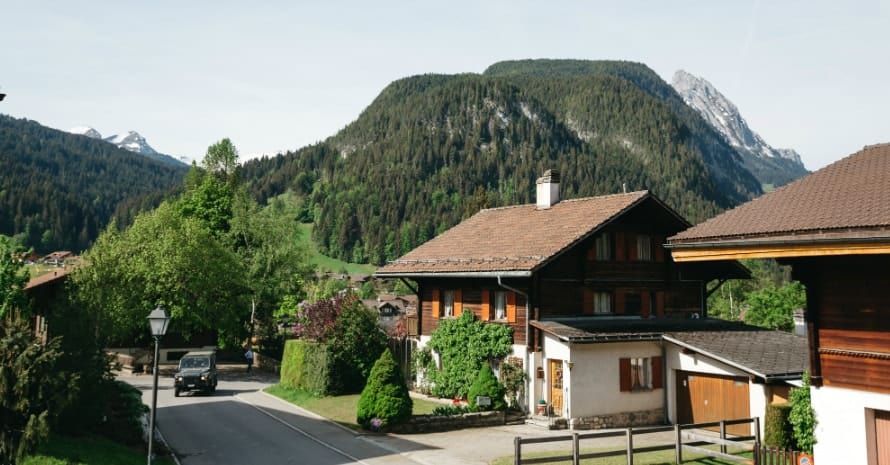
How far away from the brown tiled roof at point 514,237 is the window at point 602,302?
10.9 ft

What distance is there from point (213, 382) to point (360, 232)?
5751 inches

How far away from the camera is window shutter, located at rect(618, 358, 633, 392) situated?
27.5 meters

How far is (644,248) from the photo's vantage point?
32094mm

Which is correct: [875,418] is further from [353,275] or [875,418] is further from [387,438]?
[353,275]

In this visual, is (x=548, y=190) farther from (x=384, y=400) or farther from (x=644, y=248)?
(x=384, y=400)

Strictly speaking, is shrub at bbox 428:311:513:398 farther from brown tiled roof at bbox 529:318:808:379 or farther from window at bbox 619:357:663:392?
window at bbox 619:357:663:392

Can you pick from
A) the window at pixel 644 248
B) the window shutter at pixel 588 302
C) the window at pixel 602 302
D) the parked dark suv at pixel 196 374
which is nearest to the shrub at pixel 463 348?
the window shutter at pixel 588 302

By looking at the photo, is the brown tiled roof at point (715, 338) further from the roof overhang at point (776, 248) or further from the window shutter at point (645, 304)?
the roof overhang at point (776, 248)

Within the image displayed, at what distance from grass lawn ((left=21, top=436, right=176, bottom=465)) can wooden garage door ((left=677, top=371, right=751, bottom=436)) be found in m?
19.0

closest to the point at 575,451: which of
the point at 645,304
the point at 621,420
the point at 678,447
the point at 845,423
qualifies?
the point at 678,447

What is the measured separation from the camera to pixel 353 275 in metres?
166

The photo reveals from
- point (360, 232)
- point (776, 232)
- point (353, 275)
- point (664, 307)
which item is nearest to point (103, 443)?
point (776, 232)

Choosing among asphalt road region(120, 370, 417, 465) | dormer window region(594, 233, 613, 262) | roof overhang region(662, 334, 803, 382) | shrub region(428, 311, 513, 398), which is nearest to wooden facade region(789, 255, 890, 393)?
roof overhang region(662, 334, 803, 382)

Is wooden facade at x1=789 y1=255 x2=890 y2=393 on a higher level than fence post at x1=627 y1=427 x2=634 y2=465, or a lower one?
higher
